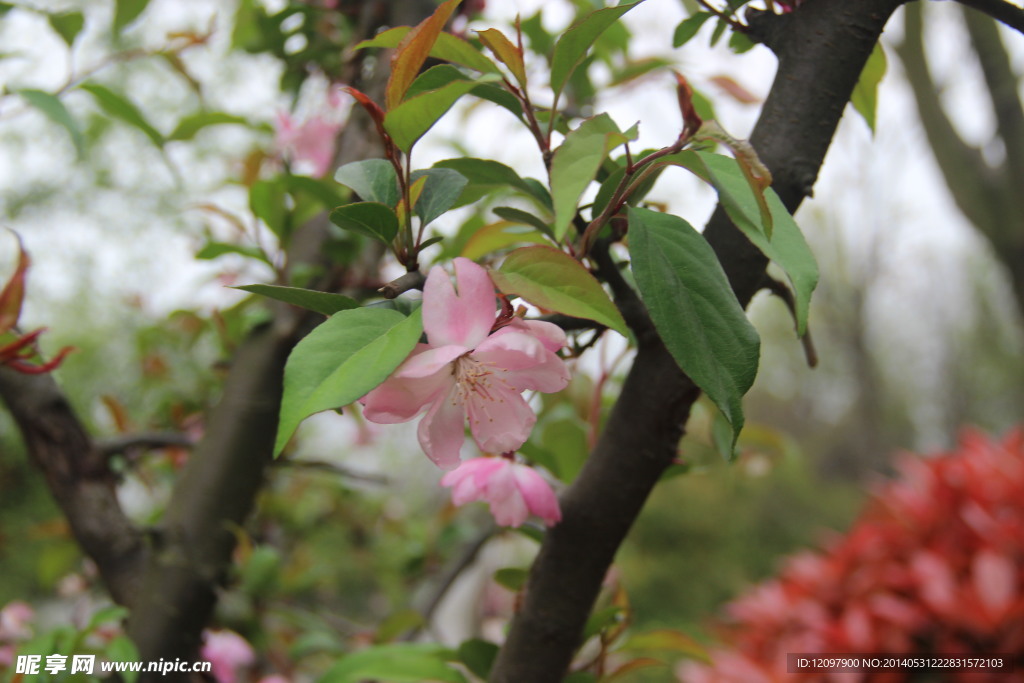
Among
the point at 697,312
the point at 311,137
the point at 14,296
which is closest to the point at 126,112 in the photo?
the point at 14,296

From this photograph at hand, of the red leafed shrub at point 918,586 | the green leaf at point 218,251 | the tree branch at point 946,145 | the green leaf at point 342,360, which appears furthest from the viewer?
the tree branch at point 946,145

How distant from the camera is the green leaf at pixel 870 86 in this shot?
1.37 ft

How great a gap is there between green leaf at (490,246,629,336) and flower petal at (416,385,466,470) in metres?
0.06

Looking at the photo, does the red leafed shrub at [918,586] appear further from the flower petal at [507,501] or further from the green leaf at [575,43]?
the green leaf at [575,43]

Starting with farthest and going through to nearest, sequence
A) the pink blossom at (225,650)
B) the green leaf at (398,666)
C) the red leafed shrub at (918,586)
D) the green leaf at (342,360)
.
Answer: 1. the red leafed shrub at (918,586)
2. the pink blossom at (225,650)
3. the green leaf at (398,666)
4. the green leaf at (342,360)

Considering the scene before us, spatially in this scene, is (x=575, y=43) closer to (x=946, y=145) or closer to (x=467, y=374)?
(x=467, y=374)

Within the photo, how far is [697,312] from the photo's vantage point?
24 centimetres

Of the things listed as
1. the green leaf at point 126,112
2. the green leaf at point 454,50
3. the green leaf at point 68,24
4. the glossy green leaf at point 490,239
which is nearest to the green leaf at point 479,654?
the glossy green leaf at point 490,239

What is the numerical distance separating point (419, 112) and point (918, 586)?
4.03ft

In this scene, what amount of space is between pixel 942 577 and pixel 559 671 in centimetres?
96

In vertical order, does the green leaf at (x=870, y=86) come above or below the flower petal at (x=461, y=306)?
above

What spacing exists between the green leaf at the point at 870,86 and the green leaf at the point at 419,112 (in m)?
0.29

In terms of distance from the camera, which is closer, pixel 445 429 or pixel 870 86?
pixel 445 429

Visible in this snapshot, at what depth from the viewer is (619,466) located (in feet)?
1.21
